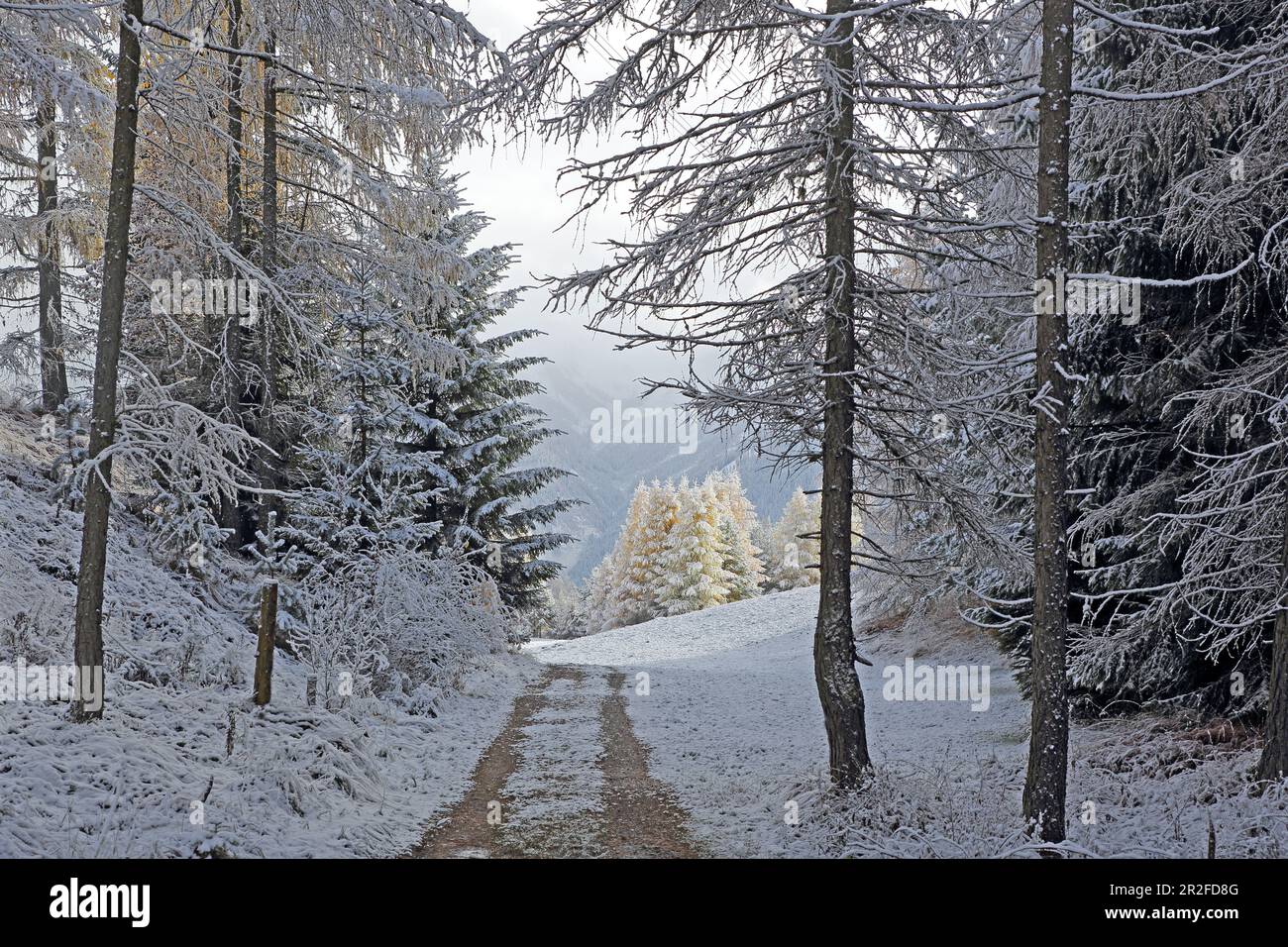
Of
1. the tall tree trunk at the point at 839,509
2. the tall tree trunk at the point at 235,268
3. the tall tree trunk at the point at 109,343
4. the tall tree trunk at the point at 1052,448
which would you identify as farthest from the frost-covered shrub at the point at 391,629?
the tall tree trunk at the point at 1052,448

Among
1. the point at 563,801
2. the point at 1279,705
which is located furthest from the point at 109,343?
the point at 1279,705

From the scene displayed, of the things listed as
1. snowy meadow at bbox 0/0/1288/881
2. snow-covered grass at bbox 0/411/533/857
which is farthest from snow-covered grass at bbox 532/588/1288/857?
snow-covered grass at bbox 0/411/533/857

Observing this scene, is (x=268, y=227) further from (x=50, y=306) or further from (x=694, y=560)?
(x=694, y=560)

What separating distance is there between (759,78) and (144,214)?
361 inches

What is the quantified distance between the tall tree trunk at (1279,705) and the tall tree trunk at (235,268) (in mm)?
10765

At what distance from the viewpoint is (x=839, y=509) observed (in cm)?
827

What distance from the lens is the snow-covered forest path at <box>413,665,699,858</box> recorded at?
7191 millimetres

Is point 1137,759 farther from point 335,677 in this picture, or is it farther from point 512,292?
point 512,292

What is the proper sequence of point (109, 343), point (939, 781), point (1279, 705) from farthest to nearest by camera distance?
point (939, 781) < point (109, 343) < point (1279, 705)

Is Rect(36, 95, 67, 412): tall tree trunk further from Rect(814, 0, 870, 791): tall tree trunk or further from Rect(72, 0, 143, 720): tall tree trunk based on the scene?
Rect(814, 0, 870, 791): tall tree trunk

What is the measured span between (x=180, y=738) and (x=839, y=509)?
705cm

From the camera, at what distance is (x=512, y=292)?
2216 centimetres

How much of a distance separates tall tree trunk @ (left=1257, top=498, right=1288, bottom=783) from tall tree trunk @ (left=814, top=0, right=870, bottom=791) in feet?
11.8
